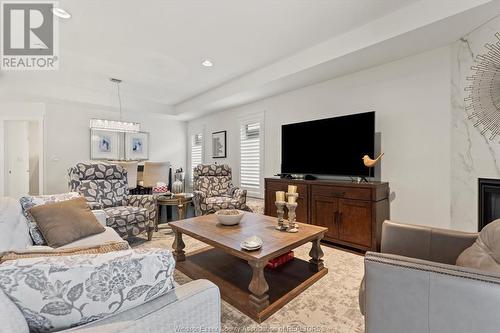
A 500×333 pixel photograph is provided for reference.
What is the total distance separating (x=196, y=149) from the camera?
21.4 ft

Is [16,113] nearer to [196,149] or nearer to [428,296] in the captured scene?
[196,149]

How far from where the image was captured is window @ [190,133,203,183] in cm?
636

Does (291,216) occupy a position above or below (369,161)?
below

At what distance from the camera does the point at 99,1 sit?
2156 mm

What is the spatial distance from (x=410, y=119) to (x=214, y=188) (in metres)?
3.30

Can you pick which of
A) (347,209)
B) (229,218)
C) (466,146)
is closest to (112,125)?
(229,218)

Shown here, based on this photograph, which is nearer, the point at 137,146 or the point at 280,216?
the point at 280,216

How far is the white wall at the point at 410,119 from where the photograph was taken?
2635 millimetres

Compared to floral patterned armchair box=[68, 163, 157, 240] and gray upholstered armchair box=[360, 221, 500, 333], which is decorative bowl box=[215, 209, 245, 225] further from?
gray upholstered armchair box=[360, 221, 500, 333]

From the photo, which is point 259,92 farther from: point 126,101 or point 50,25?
point 126,101

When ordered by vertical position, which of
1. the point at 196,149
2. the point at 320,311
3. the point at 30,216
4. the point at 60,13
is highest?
the point at 60,13

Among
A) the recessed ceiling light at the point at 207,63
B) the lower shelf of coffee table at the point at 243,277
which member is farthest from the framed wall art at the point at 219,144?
the lower shelf of coffee table at the point at 243,277

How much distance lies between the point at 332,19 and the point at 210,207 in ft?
9.86

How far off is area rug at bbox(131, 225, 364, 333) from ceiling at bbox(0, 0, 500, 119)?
2.45m
